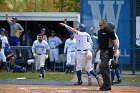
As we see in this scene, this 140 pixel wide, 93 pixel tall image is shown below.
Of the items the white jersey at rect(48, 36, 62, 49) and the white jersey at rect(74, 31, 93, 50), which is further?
the white jersey at rect(48, 36, 62, 49)

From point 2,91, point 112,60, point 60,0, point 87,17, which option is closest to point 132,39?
point 87,17

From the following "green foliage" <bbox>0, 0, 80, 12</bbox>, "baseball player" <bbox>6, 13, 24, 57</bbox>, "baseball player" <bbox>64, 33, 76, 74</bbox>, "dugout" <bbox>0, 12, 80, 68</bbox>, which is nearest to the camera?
"baseball player" <bbox>64, 33, 76, 74</bbox>

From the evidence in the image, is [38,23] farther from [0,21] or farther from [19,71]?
[19,71]

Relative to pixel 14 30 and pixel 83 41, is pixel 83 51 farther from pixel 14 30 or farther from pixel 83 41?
pixel 14 30

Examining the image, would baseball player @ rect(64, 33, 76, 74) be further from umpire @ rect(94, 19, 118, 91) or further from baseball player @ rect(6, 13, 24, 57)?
umpire @ rect(94, 19, 118, 91)

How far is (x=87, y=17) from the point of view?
2081 centimetres

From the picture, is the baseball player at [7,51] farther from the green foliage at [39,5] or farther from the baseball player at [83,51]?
the green foliage at [39,5]

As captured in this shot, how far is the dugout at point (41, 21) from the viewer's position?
75.0ft

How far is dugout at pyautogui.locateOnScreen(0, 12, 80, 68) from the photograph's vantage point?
22.9 meters

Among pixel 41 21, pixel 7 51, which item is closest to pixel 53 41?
pixel 41 21

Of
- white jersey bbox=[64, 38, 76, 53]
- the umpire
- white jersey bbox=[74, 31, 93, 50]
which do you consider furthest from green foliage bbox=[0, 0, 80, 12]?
the umpire

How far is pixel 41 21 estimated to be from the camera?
24438 millimetres

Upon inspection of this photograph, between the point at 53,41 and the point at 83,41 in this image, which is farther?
the point at 53,41

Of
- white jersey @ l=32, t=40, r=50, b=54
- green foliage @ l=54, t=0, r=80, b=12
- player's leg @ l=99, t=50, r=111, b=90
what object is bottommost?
player's leg @ l=99, t=50, r=111, b=90
